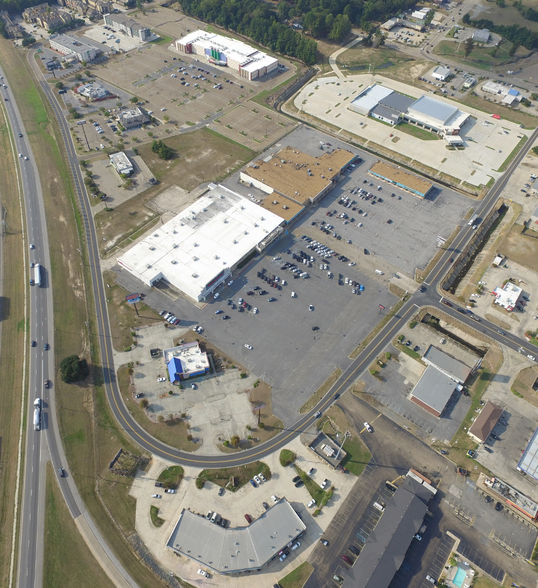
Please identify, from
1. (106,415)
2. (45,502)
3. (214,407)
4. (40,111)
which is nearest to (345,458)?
(214,407)

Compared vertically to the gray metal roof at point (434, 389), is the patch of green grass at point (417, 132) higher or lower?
higher

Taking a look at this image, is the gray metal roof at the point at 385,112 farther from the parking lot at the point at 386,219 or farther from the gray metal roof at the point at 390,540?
the gray metal roof at the point at 390,540

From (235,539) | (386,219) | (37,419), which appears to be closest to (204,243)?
(386,219)

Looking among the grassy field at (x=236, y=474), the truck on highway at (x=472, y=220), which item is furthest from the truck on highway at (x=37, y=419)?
the truck on highway at (x=472, y=220)

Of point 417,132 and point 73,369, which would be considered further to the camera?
point 417,132

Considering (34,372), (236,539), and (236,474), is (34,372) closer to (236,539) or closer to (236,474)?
(236,474)

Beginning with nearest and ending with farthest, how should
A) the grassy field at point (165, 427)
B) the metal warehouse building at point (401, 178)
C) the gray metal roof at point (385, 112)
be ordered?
the grassy field at point (165, 427) < the metal warehouse building at point (401, 178) < the gray metal roof at point (385, 112)

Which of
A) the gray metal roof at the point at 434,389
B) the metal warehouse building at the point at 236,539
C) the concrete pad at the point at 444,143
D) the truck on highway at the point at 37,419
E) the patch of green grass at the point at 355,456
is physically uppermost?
the concrete pad at the point at 444,143
